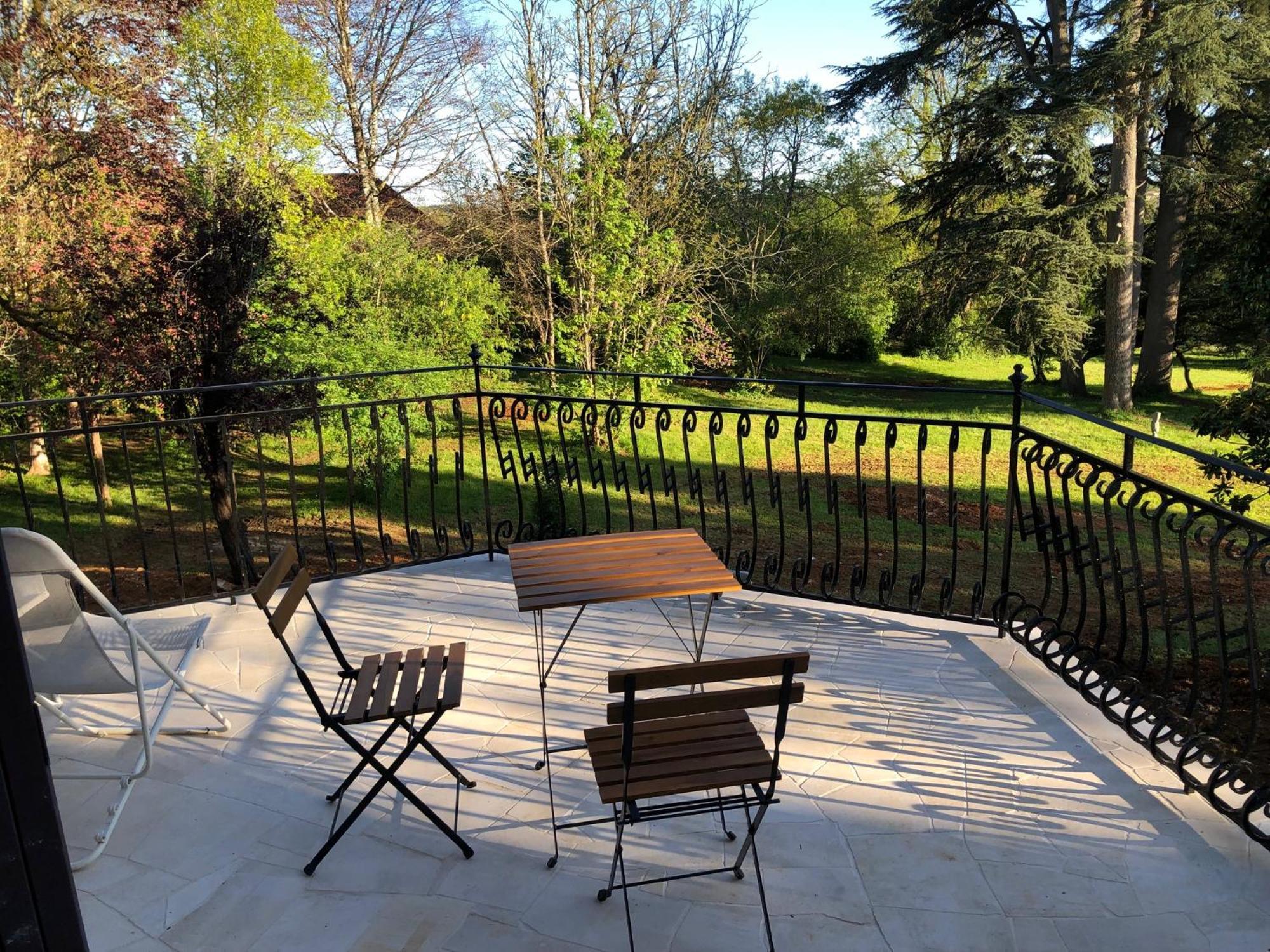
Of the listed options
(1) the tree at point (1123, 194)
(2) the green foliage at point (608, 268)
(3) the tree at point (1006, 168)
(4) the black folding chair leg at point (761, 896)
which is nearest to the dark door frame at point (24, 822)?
(4) the black folding chair leg at point (761, 896)

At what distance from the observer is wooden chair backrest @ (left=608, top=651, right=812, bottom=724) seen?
2158 millimetres

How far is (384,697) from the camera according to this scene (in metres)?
2.72

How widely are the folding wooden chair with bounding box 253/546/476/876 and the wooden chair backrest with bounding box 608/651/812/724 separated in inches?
29.4

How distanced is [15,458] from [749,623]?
3.84 metres

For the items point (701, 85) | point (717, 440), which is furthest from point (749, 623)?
point (701, 85)

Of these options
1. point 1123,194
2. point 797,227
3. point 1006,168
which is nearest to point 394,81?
point 797,227

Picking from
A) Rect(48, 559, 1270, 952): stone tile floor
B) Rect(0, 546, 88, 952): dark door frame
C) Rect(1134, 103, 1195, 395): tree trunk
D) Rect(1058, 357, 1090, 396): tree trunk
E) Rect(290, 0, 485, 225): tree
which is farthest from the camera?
Rect(1058, 357, 1090, 396): tree trunk

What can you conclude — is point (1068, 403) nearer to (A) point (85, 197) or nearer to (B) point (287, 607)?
(A) point (85, 197)

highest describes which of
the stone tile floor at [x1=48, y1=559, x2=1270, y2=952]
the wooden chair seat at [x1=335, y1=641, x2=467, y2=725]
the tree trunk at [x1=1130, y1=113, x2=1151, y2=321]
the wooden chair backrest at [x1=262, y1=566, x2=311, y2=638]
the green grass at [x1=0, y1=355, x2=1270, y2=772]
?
the tree trunk at [x1=1130, y1=113, x2=1151, y2=321]

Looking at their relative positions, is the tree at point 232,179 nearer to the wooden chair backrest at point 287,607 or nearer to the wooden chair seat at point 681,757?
the wooden chair backrest at point 287,607

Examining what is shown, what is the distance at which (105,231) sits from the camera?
9.70m

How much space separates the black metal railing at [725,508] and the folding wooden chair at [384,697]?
5.06ft

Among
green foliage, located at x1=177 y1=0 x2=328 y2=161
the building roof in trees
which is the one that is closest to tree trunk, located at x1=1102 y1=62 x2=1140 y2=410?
the building roof in trees

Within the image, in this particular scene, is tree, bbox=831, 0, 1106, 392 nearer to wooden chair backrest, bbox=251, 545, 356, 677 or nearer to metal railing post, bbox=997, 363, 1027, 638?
metal railing post, bbox=997, 363, 1027, 638
